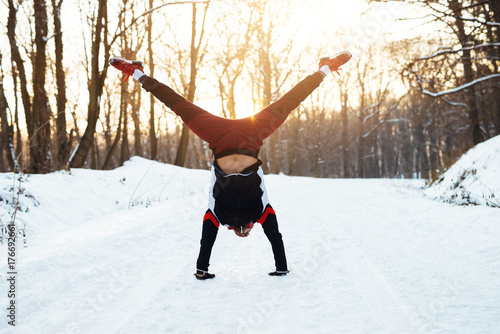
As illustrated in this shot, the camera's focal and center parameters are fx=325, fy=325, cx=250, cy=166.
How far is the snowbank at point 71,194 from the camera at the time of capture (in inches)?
183

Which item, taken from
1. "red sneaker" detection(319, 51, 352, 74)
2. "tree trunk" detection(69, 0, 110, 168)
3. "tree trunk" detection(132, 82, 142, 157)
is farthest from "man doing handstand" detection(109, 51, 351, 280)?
"tree trunk" detection(132, 82, 142, 157)

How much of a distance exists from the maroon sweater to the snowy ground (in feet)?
3.80

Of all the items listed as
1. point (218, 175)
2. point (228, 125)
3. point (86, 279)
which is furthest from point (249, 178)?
point (86, 279)

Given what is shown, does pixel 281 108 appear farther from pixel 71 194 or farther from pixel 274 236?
pixel 71 194

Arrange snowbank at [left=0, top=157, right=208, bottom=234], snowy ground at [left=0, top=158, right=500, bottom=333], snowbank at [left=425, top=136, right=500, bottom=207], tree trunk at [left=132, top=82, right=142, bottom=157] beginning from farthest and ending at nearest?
tree trunk at [left=132, top=82, right=142, bottom=157] < snowbank at [left=425, top=136, right=500, bottom=207] < snowbank at [left=0, top=157, right=208, bottom=234] < snowy ground at [left=0, top=158, right=500, bottom=333]

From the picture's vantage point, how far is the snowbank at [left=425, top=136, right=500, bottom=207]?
5.78 meters

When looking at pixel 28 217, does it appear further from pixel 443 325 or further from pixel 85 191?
pixel 443 325

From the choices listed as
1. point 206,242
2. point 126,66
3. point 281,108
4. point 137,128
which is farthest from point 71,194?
point 137,128

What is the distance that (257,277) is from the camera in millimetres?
2861

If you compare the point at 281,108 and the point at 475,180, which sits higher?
the point at 281,108

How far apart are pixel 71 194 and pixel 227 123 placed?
455cm

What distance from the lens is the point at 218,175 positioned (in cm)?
281

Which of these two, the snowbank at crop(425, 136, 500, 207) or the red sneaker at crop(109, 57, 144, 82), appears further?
the snowbank at crop(425, 136, 500, 207)

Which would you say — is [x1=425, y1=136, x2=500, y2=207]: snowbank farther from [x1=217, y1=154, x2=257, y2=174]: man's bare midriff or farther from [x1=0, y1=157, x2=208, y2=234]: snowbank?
[x1=0, y1=157, x2=208, y2=234]: snowbank
